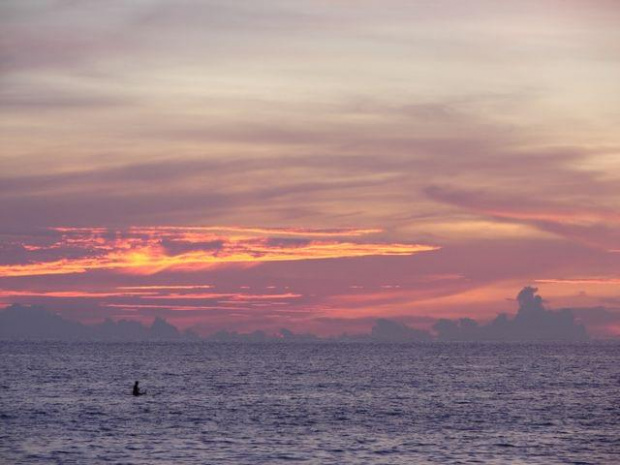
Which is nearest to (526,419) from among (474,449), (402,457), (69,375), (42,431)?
(474,449)

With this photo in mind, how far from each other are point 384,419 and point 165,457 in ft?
101

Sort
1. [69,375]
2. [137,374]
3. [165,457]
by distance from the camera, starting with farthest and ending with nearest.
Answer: [137,374] → [69,375] → [165,457]

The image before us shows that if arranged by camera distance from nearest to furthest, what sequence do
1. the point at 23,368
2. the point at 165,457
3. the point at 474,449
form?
the point at 165,457, the point at 474,449, the point at 23,368

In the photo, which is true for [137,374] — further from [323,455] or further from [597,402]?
[323,455]

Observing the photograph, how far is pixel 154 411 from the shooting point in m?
102

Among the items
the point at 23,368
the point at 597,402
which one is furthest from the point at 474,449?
the point at 23,368

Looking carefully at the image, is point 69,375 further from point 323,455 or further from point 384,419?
point 323,455

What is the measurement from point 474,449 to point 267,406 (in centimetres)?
3668

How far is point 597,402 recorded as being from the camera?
382ft

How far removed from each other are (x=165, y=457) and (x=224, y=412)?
31.3m

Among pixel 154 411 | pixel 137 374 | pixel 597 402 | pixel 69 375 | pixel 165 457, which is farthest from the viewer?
pixel 137 374

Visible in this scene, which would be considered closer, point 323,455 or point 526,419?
point 323,455

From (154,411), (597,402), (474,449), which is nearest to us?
Result: (474,449)

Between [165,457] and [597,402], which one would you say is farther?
[597,402]
